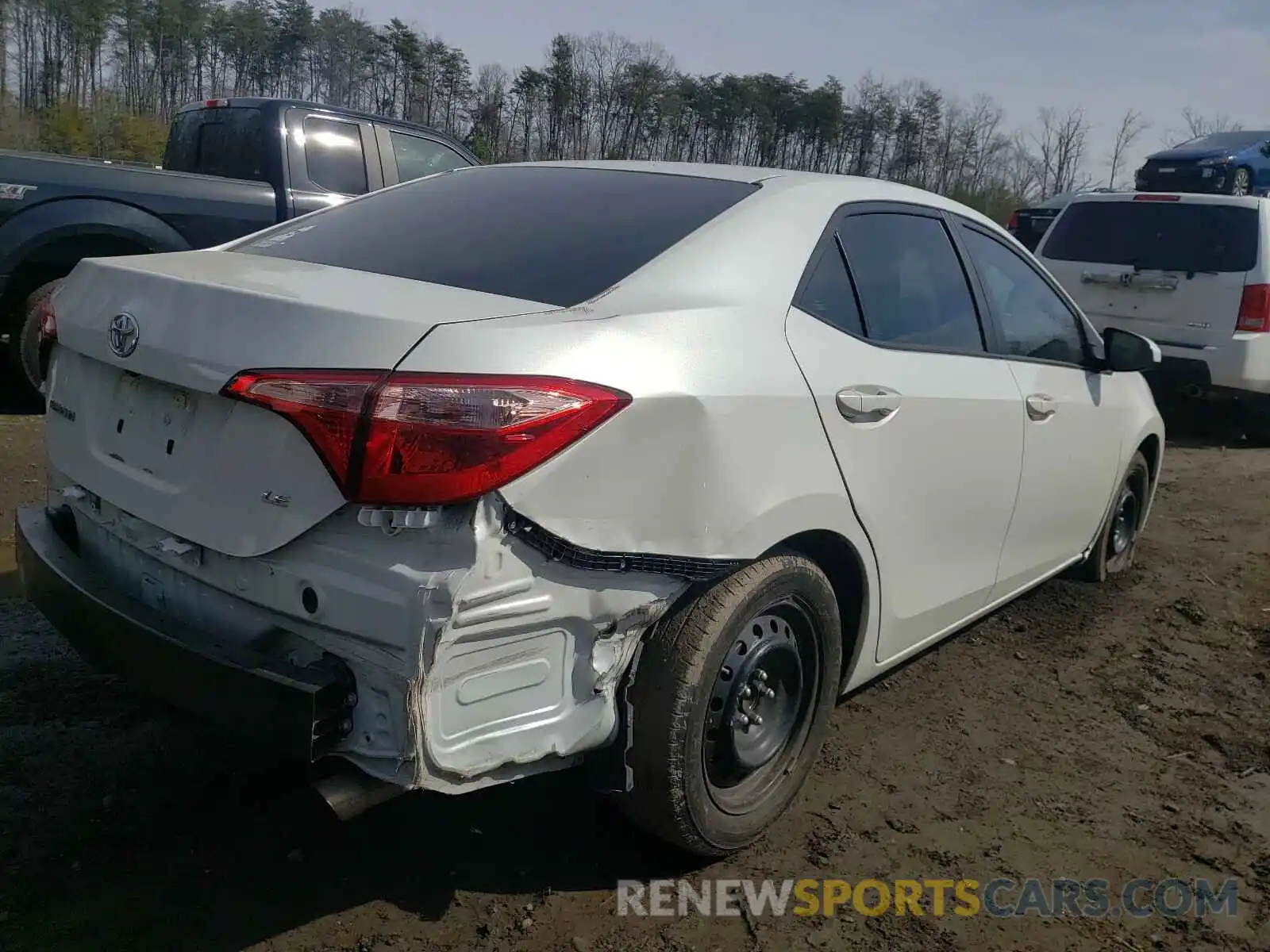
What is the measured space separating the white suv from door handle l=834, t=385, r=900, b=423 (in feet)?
20.1

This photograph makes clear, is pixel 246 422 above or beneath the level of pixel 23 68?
beneath

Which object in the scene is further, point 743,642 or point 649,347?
point 743,642

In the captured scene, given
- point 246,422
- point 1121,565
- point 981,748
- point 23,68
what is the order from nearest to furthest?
point 246,422 < point 981,748 < point 1121,565 < point 23,68

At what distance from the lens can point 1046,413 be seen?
369cm

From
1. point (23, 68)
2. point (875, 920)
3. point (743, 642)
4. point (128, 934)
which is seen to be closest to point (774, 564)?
point (743, 642)

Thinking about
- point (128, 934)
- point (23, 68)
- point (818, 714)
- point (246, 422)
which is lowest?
point (128, 934)

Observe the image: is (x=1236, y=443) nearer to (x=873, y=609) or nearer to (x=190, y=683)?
(x=873, y=609)

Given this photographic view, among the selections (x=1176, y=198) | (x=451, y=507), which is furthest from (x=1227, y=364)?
(x=451, y=507)

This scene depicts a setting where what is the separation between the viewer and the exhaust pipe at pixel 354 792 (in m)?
1.98

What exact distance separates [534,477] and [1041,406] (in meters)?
2.31

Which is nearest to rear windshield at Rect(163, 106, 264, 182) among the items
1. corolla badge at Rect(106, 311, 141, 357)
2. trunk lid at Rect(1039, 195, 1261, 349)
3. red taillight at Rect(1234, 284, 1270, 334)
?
corolla badge at Rect(106, 311, 141, 357)

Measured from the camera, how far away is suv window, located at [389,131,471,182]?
762cm

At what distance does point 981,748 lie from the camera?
3.40 m

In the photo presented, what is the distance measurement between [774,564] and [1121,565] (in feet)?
11.0
